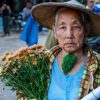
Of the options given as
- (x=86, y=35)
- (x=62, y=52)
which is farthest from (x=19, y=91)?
(x=86, y=35)

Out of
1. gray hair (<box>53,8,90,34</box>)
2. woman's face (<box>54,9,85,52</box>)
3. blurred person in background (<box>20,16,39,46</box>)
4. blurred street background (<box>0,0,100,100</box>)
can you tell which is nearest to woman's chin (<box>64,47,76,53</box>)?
A: woman's face (<box>54,9,85,52</box>)

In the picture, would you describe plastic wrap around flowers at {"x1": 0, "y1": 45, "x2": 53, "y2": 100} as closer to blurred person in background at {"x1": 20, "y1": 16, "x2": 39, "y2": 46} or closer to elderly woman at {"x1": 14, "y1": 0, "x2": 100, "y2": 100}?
elderly woman at {"x1": 14, "y1": 0, "x2": 100, "y2": 100}

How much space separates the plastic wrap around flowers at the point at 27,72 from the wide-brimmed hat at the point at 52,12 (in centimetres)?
23

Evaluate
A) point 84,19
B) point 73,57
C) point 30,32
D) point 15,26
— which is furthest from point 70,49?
point 15,26

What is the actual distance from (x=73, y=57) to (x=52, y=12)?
0.33 meters

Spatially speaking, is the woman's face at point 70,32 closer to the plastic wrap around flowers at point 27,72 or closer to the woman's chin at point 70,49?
the woman's chin at point 70,49

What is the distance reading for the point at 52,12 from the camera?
2.67 metres

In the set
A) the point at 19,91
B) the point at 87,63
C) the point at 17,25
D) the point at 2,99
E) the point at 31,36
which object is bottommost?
the point at 17,25

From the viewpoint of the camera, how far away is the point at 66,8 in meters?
2.53

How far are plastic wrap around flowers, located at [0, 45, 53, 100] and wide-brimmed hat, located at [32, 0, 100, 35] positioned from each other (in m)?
0.23

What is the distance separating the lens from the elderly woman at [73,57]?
246 centimetres

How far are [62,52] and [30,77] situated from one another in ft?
0.80

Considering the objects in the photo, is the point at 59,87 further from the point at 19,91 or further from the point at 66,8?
the point at 66,8

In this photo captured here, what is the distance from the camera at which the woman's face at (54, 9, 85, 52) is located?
2.46 metres
